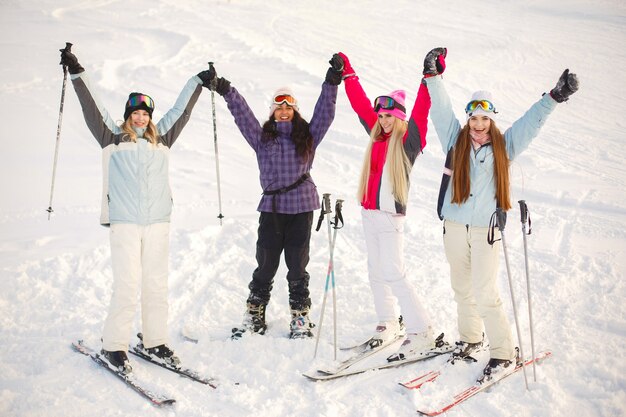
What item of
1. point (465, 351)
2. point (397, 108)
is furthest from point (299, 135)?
point (465, 351)

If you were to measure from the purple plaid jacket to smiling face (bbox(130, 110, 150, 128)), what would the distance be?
2.50 feet

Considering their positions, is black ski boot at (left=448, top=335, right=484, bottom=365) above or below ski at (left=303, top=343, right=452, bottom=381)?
above

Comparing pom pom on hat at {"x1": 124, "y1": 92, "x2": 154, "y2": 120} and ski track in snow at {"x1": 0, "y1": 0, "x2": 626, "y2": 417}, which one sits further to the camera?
pom pom on hat at {"x1": 124, "y1": 92, "x2": 154, "y2": 120}

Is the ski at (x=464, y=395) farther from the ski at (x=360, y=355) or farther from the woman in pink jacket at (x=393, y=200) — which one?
the ski at (x=360, y=355)

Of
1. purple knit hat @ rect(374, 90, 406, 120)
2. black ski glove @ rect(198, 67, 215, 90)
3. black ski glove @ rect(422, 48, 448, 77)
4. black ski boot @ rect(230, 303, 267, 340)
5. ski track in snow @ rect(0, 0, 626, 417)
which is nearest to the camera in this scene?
ski track in snow @ rect(0, 0, 626, 417)

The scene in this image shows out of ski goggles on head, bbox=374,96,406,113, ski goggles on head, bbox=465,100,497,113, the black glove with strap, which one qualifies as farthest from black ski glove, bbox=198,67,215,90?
ski goggles on head, bbox=465,100,497,113

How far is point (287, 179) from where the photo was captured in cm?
462

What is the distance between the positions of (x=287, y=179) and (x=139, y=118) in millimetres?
1296

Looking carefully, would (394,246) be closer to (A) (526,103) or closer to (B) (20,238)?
(B) (20,238)

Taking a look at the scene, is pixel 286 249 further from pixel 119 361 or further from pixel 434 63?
pixel 434 63

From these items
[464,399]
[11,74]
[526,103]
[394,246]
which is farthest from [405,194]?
[11,74]

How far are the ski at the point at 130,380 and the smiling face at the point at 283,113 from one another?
2.39 meters

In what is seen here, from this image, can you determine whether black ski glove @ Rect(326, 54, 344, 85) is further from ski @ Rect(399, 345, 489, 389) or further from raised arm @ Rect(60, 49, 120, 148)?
ski @ Rect(399, 345, 489, 389)

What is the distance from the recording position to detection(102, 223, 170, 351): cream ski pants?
4137mm
